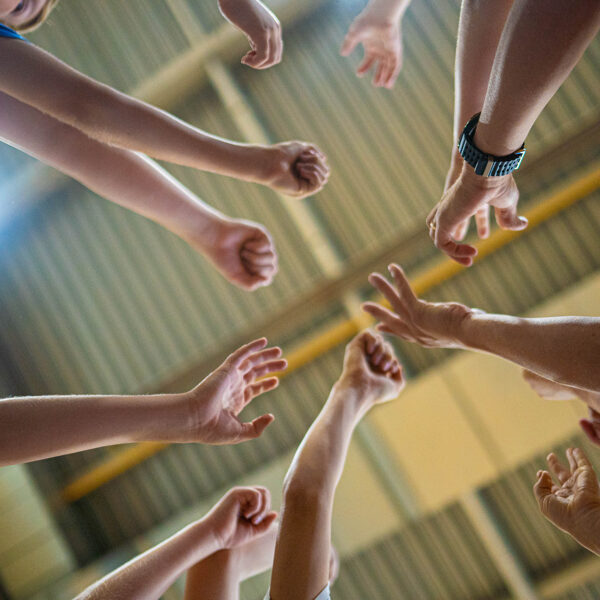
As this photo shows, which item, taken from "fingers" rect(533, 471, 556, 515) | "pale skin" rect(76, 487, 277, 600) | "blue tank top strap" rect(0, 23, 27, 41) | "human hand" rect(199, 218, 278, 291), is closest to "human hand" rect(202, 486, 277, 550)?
"pale skin" rect(76, 487, 277, 600)

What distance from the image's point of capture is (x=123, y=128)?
140 cm

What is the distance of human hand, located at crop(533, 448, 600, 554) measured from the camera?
4.35 ft

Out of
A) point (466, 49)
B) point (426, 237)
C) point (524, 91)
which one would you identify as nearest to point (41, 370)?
point (426, 237)

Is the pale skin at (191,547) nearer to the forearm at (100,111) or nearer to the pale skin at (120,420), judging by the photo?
the pale skin at (120,420)

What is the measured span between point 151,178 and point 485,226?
98 centimetres

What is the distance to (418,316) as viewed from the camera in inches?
63.8

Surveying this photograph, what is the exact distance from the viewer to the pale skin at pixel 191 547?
5.09 ft

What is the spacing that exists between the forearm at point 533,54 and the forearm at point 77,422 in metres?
0.87

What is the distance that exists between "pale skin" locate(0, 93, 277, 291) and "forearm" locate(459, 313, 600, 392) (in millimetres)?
743

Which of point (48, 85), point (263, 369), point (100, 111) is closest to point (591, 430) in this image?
point (263, 369)

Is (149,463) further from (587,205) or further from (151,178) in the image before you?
(587,205)

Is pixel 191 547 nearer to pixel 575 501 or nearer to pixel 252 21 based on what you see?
pixel 575 501

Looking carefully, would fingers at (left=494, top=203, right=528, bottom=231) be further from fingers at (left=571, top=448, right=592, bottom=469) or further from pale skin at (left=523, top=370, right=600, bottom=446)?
fingers at (left=571, top=448, right=592, bottom=469)

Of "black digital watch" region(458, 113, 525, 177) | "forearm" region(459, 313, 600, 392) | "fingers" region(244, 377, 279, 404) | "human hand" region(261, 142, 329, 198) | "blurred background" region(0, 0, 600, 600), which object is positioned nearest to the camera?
"forearm" region(459, 313, 600, 392)
